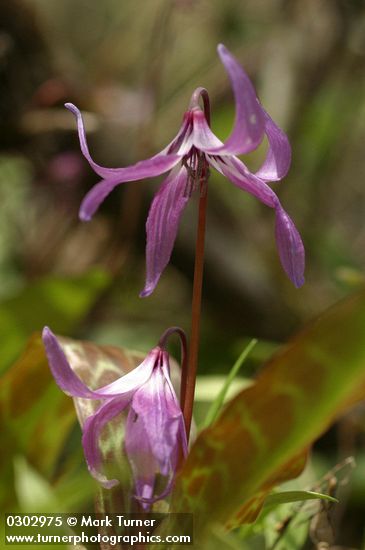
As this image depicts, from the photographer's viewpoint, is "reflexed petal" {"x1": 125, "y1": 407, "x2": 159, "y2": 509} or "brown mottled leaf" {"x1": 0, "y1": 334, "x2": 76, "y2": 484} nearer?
"reflexed petal" {"x1": 125, "y1": 407, "x2": 159, "y2": 509}

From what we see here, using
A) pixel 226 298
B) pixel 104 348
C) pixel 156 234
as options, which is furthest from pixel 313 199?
pixel 156 234

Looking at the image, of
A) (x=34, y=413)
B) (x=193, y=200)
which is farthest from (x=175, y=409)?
(x=193, y=200)

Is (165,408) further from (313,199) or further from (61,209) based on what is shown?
(313,199)

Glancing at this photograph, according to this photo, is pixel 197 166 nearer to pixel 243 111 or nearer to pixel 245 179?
pixel 245 179

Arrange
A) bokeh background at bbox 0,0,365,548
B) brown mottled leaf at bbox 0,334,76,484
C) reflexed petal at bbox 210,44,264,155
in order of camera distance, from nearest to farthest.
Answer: reflexed petal at bbox 210,44,264,155, brown mottled leaf at bbox 0,334,76,484, bokeh background at bbox 0,0,365,548

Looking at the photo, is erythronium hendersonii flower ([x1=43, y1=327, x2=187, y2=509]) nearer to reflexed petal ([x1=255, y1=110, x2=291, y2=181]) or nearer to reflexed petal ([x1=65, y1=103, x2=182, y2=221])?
reflexed petal ([x1=65, y1=103, x2=182, y2=221])

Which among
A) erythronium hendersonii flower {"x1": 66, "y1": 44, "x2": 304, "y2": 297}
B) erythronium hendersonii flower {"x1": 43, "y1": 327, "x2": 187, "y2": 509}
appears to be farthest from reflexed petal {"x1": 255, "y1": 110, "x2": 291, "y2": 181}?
erythronium hendersonii flower {"x1": 43, "y1": 327, "x2": 187, "y2": 509}

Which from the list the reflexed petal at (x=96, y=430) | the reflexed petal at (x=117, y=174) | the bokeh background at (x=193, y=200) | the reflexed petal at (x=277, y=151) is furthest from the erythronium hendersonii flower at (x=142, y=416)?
the bokeh background at (x=193, y=200)
